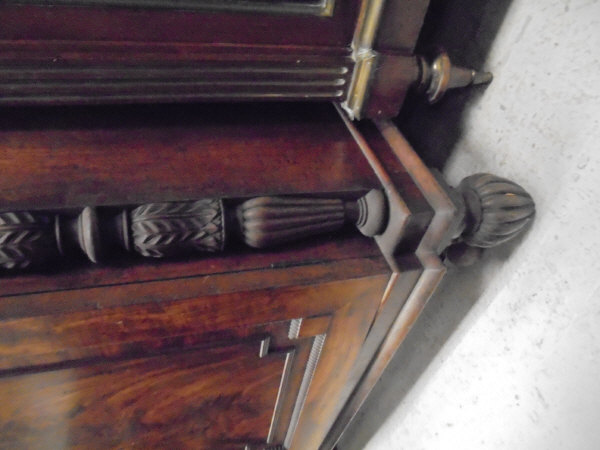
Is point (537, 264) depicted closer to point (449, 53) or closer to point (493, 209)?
point (493, 209)

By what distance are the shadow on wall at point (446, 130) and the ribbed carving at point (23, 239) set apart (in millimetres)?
440

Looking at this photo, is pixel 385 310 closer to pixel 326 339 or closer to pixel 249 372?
pixel 326 339

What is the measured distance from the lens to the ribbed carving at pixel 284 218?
40cm

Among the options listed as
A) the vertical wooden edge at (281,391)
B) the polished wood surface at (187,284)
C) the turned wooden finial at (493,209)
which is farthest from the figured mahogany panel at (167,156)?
the vertical wooden edge at (281,391)

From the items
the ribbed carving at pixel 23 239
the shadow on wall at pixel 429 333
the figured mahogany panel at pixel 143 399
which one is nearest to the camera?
the ribbed carving at pixel 23 239

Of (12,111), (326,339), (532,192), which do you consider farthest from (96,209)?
(532,192)

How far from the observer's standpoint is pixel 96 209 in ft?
1.23

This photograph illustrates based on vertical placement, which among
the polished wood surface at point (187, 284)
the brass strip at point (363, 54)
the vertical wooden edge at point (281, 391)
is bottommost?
the vertical wooden edge at point (281, 391)

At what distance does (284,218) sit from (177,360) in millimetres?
199

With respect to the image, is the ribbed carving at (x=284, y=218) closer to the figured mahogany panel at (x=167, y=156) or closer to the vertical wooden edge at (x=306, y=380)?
the figured mahogany panel at (x=167, y=156)

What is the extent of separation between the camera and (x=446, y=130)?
1.97 ft

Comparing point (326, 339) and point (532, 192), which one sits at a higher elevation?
point (532, 192)

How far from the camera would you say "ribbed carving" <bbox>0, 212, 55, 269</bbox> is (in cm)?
34

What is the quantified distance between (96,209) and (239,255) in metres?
0.13
